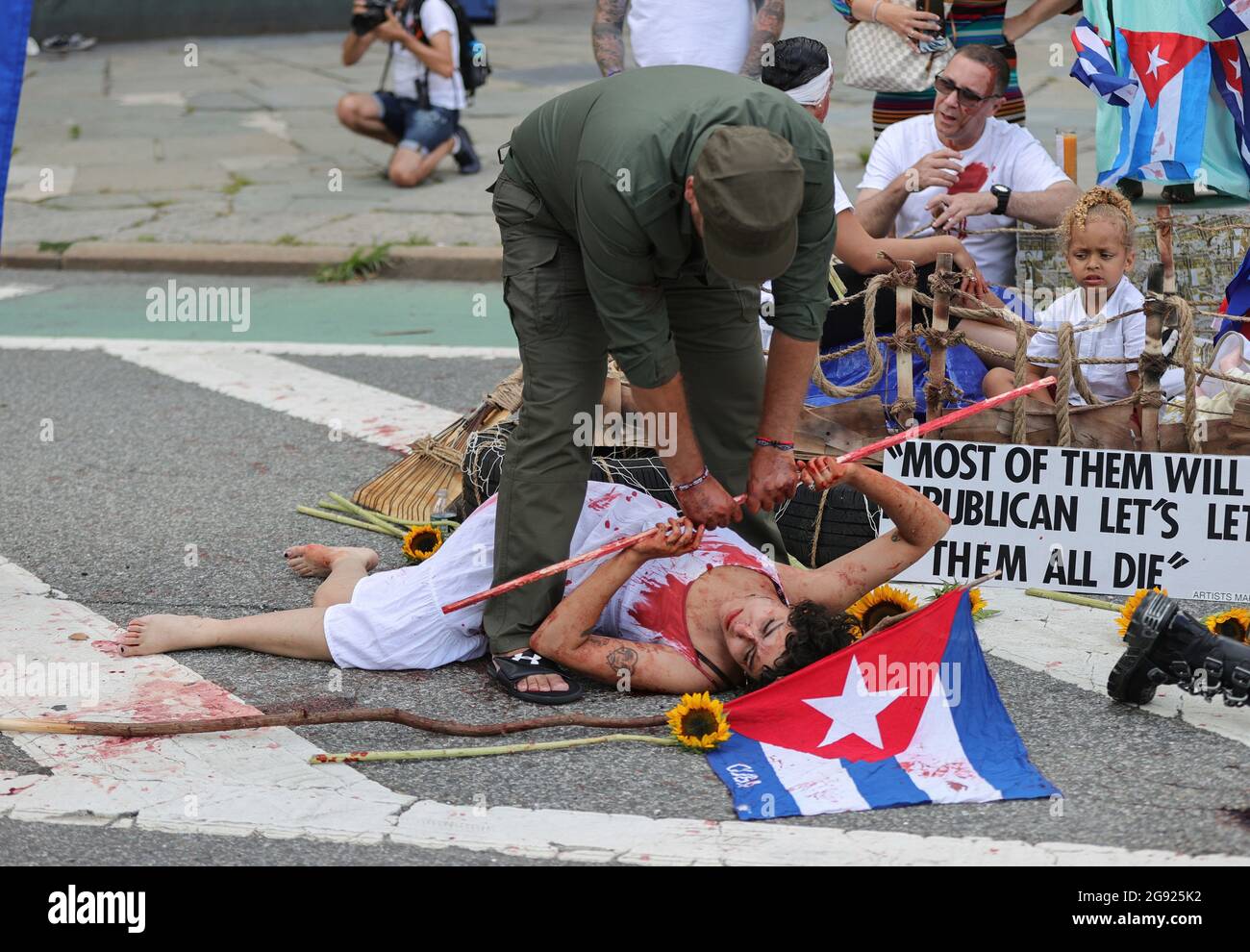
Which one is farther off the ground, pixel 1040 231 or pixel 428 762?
pixel 1040 231

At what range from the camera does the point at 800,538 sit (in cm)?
479

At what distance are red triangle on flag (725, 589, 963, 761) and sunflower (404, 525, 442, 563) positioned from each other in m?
1.45

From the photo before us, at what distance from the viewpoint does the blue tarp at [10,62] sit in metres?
4.26

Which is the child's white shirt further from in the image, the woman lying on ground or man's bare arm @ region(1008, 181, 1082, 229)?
the woman lying on ground

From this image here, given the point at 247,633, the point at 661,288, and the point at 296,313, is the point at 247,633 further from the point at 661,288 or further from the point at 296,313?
the point at 296,313

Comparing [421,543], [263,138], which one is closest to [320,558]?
[421,543]

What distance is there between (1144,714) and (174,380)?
15.4 ft

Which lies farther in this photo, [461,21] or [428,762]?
[461,21]

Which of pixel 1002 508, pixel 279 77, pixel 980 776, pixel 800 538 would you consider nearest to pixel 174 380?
pixel 800 538

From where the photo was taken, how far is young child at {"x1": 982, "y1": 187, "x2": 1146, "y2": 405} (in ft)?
16.0

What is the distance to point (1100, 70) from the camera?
661 cm

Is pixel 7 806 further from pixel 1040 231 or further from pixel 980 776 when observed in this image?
pixel 1040 231

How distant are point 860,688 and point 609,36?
392 centimetres
